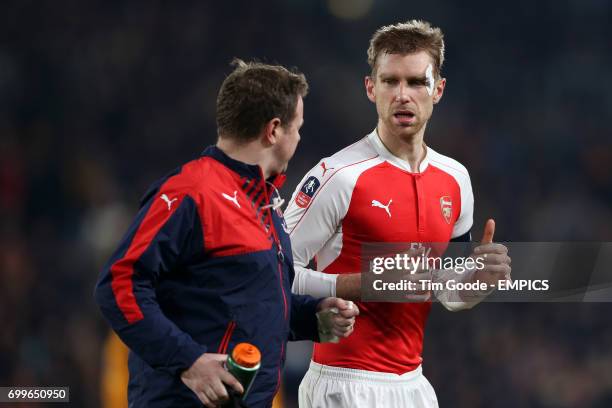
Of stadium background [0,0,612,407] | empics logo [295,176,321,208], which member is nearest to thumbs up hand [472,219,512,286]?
empics logo [295,176,321,208]

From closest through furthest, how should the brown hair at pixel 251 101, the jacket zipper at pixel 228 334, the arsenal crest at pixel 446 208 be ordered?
the jacket zipper at pixel 228 334 → the brown hair at pixel 251 101 → the arsenal crest at pixel 446 208

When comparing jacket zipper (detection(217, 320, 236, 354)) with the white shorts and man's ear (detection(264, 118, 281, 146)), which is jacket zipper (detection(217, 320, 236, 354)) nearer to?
man's ear (detection(264, 118, 281, 146))

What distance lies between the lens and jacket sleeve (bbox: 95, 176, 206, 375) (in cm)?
245

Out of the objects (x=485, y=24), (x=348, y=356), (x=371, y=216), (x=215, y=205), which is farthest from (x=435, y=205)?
(x=485, y=24)

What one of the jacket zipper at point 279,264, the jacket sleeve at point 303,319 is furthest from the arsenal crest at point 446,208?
the jacket zipper at point 279,264

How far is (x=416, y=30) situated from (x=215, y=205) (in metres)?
1.47

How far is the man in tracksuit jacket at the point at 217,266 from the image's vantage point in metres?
2.46

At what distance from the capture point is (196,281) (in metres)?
2.60

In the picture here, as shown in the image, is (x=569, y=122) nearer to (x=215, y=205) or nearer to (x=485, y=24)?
(x=485, y=24)

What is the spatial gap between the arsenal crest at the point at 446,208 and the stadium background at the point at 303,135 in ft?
11.3

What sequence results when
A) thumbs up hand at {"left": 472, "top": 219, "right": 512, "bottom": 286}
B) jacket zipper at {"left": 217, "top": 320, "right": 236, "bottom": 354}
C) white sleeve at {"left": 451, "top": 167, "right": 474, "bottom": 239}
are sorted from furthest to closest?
white sleeve at {"left": 451, "top": 167, "right": 474, "bottom": 239}, thumbs up hand at {"left": 472, "top": 219, "right": 512, "bottom": 286}, jacket zipper at {"left": 217, "top": 320, "right": 236, "bottom": 354}

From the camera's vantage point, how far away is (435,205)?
3629 mm

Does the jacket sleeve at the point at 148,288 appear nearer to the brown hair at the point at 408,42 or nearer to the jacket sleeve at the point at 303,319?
the jacket sleeve at the point at 303,319

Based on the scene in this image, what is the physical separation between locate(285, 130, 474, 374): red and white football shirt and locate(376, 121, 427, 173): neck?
0.04 m
